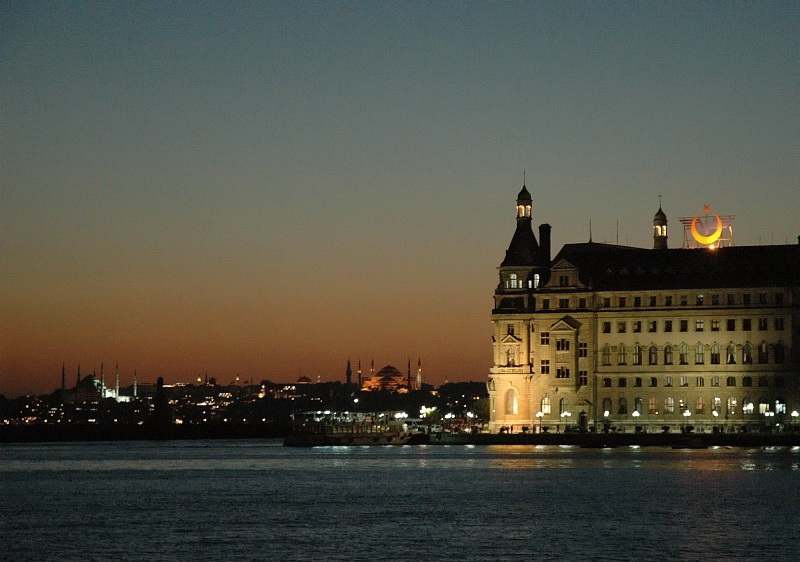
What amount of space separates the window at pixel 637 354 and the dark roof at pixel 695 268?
6.81 m

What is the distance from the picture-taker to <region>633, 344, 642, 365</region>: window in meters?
195

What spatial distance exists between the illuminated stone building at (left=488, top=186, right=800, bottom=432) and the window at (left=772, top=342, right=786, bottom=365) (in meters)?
0.11

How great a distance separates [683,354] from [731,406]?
8.01 m

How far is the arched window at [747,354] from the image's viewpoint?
190 meters

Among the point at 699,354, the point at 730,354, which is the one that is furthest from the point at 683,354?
the point at 730,354

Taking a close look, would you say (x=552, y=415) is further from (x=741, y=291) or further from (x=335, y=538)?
(x=335, y=538)

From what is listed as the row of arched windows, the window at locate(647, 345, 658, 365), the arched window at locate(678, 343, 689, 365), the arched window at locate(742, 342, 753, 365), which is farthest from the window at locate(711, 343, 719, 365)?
the window at locate(647, 345, 658, 365)

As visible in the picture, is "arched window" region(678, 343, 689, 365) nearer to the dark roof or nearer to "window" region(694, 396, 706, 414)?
"window" region(694, 396, 706, 414)

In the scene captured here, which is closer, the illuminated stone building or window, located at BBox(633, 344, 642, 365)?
the illuminated stone building

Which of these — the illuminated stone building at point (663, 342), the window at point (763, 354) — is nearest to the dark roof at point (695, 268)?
the illuminated stone building at point (663, 342)

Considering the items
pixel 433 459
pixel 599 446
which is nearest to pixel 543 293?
pixel 599 446

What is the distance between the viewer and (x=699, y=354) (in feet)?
631

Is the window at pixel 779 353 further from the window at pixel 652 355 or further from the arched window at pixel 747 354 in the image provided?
the window at pixel 652 355

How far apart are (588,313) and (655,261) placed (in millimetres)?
10084
